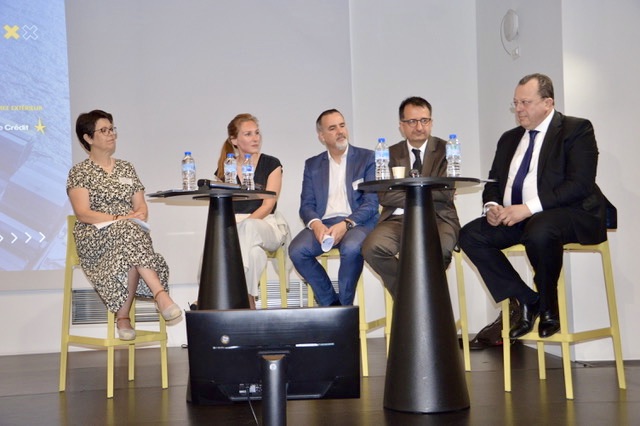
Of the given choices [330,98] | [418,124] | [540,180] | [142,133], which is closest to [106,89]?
[142,133]

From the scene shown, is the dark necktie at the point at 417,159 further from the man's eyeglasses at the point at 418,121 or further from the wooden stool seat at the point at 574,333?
the wooden stool seat at the point at 574,333

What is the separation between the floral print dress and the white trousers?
0.45 meters

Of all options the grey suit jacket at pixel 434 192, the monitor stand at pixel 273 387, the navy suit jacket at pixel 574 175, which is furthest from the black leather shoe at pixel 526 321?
the monitor stand at pixel 273 387

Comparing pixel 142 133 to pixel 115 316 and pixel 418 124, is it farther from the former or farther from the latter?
pixel 418 124

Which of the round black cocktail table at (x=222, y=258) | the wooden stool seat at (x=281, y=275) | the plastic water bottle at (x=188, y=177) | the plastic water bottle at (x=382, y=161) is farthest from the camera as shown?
the wooden stool seat at (x=281, y=275)

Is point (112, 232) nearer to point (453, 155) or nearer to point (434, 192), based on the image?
point (434, 192)

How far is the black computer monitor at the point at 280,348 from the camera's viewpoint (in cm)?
213

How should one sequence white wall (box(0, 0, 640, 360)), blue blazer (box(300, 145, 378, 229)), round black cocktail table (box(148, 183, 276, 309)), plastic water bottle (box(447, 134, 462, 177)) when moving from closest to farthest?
plastic water bottle (box(447, 134, 462, 177)) → round black cocktail table (box(148, 183, 276, 309)) → blue blazer (box(300, 145, 378, 229)) → white wall (box(0, 0, 640, 360))

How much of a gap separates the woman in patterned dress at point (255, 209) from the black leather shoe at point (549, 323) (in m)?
1.59

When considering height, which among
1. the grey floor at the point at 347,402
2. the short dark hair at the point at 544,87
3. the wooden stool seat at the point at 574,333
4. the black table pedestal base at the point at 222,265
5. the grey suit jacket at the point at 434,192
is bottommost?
the grey floor at the point at 347,402

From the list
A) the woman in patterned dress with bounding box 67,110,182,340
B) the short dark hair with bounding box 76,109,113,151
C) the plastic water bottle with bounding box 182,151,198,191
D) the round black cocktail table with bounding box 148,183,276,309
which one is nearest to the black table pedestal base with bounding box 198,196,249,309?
the round black cocktail table with bounding box 148,183,276,309

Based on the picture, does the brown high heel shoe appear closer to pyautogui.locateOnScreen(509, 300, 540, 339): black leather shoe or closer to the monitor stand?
pyautogui.locateOnScreen(509, 300, 540, 339): black leather shoe

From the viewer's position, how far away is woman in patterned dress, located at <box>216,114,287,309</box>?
4449 mm

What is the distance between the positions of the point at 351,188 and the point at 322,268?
0.51m
